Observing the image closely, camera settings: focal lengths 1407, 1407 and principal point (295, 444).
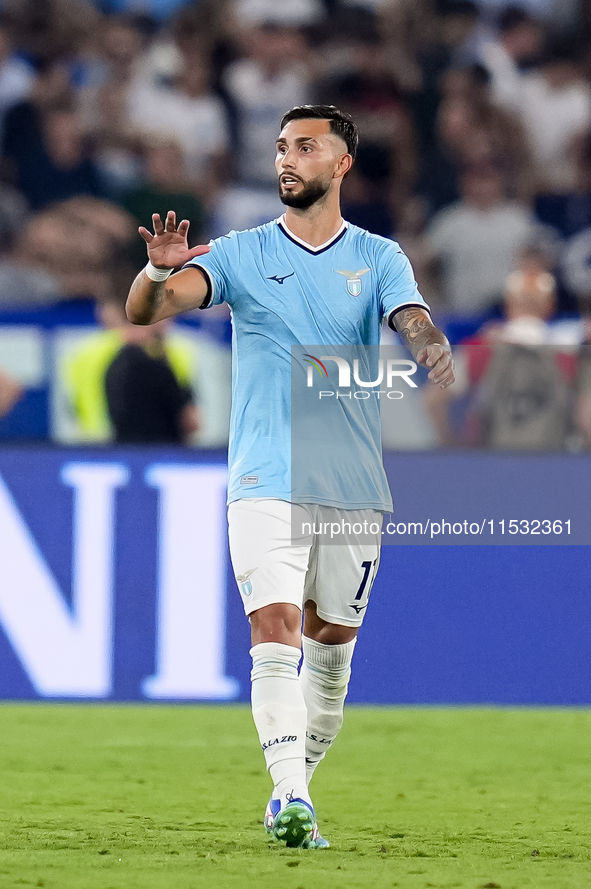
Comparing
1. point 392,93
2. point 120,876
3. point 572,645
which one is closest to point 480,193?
point 392,93

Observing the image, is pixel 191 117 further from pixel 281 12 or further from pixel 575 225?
pixel 575 225

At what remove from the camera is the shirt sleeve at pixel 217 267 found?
4.15 metres

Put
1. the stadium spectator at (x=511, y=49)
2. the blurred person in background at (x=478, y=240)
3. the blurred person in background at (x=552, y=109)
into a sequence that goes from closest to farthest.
A: the blurred person in background at (x=478, y=240), the blurred person in background at (x=552, y=109), the stadium spectator at (x=511, y=49)

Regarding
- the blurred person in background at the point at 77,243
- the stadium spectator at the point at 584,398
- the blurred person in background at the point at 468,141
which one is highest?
the blurred person in background at the point at 468,141

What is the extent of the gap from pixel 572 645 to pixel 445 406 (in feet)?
4.48

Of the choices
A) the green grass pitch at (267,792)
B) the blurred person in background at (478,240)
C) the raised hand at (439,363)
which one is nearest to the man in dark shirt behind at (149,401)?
the green grass pitch at (267,792)

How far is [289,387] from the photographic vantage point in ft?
13.6

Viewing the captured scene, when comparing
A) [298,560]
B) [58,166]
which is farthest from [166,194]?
[298,560]

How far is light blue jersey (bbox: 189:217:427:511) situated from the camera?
4.15 metres

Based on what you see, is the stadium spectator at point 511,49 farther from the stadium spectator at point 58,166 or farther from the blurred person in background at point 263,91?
the stadium spectator at point 58,166

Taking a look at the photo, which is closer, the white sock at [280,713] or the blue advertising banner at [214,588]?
the white sock at [280,713]

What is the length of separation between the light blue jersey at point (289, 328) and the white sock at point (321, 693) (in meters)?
0.52

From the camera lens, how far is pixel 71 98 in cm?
996

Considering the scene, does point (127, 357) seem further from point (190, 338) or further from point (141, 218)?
point (141, 218)
